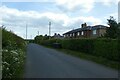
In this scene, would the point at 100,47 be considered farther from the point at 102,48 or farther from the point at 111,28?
the point at 111,28

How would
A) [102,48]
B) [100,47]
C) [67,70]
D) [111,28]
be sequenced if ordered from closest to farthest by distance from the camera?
[67,70] → [102,48] → [100,47] → [111,28]

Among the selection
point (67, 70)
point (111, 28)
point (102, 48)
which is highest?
point (111, 28)

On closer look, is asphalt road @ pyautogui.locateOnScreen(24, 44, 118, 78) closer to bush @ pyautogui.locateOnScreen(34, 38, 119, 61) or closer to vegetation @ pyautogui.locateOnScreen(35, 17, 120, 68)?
vegetation @ pyautogui.locateOnScreen(35, 17, 120, 68)

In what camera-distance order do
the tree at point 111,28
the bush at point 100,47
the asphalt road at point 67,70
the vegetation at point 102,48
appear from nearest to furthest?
the asphalt road at point 67,70 < the vegetation at point 102,48 < the bush at point 100,47 < the tree at point 111,28

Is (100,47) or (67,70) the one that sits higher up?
(100,47)

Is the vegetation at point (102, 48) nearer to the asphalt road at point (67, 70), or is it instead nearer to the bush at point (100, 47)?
the bush at point (100, 47)

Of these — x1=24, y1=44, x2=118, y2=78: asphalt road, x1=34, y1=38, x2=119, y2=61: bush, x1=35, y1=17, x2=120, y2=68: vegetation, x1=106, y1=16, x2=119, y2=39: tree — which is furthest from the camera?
x1=106, y1=16, x2=119, y2=39: tree

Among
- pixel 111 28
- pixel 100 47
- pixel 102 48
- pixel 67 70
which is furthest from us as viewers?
pixel 111 28

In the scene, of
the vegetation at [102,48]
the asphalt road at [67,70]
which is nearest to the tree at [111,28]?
the vegetation at [102,48]

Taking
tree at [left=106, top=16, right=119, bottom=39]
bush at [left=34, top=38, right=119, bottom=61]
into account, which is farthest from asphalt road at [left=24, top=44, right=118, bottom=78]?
tree at [left=106, top=16, right=119, bottom=39]

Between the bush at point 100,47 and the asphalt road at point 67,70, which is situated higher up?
the bush at point 100,47

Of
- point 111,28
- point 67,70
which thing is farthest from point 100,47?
point 111,28

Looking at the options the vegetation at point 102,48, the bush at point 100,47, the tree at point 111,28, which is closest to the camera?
the vegetation at point 102,48

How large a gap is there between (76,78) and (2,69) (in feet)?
11.6
